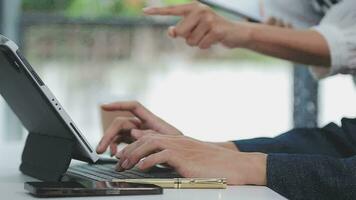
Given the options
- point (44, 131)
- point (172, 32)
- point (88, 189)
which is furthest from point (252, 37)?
point (88, 189)

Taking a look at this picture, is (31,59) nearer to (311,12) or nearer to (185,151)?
(311,12)

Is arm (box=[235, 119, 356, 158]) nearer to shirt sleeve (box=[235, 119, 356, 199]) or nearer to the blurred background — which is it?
shirt sleeve (box=[235, 119, 356, 199])

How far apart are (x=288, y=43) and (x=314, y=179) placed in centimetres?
98

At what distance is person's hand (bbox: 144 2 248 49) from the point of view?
5.69 feet

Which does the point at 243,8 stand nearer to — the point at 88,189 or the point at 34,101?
the point at 34,101

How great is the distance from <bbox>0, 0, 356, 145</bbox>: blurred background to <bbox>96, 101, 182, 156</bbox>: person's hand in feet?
6.40

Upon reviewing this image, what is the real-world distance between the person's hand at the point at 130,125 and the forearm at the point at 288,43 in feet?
1.98

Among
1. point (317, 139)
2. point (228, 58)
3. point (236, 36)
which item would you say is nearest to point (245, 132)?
point (228, 58)

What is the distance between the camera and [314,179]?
3.30ft

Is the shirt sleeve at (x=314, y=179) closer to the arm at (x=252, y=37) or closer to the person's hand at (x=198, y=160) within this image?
the person's hand at (x=198, y=160)

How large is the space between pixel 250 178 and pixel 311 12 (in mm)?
1275

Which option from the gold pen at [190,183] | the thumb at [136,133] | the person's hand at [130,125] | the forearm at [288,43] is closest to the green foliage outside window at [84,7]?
the forearm at [288,43]

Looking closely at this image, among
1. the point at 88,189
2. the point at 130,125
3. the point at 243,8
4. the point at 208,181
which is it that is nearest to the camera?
the point at 88,189

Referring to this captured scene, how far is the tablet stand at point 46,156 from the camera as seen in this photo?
109 centimetres
